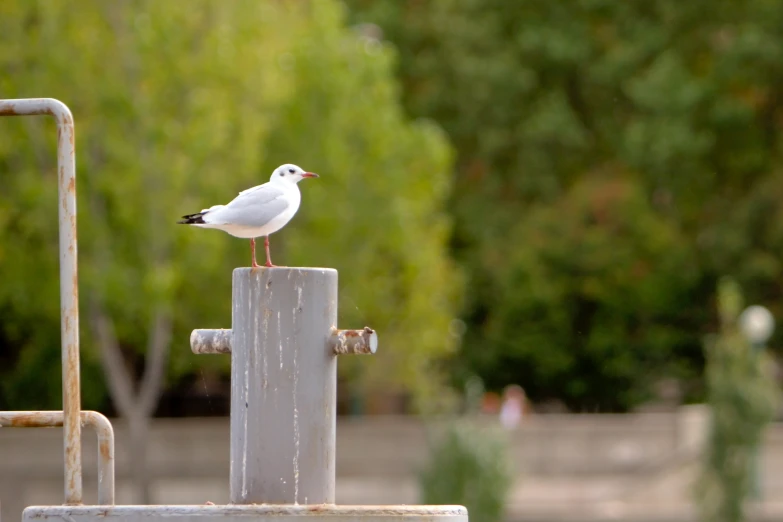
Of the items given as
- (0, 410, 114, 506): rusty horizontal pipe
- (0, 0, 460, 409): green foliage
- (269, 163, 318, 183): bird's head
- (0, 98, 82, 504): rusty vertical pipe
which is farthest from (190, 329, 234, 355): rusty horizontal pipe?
(0, 0, 460, 409): green foliage

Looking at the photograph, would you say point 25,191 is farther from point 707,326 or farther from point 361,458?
point 707,326

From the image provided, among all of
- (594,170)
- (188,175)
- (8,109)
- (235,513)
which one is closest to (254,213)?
(8,109)

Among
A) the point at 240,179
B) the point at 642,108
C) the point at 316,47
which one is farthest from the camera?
the point at 642,108

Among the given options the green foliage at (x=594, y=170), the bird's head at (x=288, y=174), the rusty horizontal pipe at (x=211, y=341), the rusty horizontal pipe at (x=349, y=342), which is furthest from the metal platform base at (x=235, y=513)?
the green foliage at (x=594, y=170)

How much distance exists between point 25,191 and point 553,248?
15.4 meters

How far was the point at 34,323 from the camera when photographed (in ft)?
91.9

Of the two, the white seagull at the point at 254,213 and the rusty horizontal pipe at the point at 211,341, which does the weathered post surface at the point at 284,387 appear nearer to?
the rusty horizontal pipe at the point at 211,341

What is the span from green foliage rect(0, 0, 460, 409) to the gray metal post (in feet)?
67.8

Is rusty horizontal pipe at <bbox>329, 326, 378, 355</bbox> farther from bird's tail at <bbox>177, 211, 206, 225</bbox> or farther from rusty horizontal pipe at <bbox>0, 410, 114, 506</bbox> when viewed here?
bird's tail at <bbox>177, 211, 206, 225</bbox>

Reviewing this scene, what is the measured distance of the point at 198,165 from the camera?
25359 millimetres

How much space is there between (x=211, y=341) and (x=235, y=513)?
712mm

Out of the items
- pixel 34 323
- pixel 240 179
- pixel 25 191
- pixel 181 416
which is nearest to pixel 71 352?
pixel 25 191

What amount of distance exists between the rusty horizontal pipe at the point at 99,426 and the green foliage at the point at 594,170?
104 ft

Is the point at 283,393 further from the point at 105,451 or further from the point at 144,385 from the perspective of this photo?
the point at 144,385
